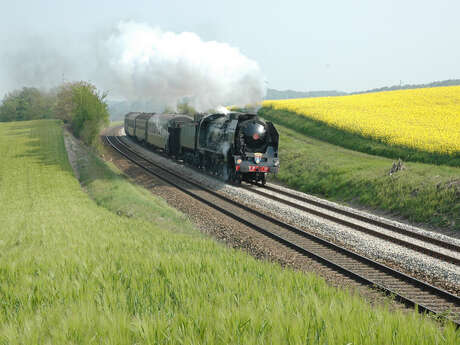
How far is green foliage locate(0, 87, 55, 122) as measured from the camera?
4200 inches

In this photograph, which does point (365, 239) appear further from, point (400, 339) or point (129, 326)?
point (129, 326)

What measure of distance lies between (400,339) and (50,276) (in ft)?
15.9

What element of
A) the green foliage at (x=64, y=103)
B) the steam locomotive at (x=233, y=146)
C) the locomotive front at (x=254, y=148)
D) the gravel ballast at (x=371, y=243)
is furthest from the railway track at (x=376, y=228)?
the green foliage at (x=64, y=103)

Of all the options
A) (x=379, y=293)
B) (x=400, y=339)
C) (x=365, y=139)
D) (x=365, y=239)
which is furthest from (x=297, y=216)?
(x=365, y=139)

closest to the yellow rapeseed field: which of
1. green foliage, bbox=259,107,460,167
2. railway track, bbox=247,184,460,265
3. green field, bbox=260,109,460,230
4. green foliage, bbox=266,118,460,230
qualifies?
green foliage, bbox=259,107,460,167

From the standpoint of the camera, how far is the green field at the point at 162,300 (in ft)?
12.0

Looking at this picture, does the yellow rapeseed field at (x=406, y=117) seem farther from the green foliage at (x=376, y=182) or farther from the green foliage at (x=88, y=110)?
the green foliage at (x=88, y=110)

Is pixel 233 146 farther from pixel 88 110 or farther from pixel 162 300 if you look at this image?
pixel 88 110

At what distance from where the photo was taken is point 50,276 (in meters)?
6.05

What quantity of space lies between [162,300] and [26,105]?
123423mm

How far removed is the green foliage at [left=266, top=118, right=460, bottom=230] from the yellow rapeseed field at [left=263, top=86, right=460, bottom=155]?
2857 millimetres

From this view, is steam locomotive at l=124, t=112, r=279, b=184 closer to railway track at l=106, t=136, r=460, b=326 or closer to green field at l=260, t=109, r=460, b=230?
green field at l=260, t=109, r=460, b=230

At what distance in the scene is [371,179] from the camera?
2206 centimetres

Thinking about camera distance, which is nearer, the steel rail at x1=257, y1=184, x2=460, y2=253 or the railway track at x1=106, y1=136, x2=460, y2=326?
the railway track at x1=106, y1=136, x2=460, y2=326
